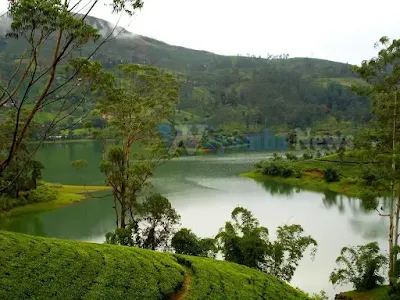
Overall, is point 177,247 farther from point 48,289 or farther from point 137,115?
point 48,289

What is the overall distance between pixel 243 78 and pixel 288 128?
161 ft

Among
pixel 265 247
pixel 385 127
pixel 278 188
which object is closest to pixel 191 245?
pixel 265 247

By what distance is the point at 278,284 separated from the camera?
12.4 metres

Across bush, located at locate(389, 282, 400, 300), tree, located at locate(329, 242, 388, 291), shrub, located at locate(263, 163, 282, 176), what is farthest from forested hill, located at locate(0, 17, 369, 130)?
bush, located at locate(389, 282, 400, 300)

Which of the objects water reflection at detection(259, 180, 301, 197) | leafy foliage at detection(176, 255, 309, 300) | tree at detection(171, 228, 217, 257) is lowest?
water reflection at detection(259, 180, 301, 197)

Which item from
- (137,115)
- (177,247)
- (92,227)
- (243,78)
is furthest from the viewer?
(243,78)

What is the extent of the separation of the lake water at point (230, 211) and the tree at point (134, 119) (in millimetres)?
8271

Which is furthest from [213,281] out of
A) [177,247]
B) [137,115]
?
[137,115]

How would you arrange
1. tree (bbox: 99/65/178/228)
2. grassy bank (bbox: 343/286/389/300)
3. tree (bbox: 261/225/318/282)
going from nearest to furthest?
tree (bbox: 261/225/318/282), grassy bank (bbox: 343/286/389/300), tree (bbox: 99/65/178/228)

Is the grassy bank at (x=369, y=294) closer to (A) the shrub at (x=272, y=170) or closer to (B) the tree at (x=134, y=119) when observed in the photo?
(B) the tree at (x=134, y=119)

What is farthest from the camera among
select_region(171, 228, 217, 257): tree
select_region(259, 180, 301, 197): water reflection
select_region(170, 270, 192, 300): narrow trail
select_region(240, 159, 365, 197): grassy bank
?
select_region(240, 159, 365, 197): grassy bank

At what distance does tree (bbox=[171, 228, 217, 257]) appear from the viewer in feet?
57.7

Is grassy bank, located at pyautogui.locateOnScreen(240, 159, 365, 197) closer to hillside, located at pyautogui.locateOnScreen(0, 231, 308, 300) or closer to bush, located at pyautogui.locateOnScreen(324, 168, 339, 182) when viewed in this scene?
bush, located at pyautogui.locateOnScreen(324, 168, 339, 182)

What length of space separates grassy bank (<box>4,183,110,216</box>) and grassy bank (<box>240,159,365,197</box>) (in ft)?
76.2
